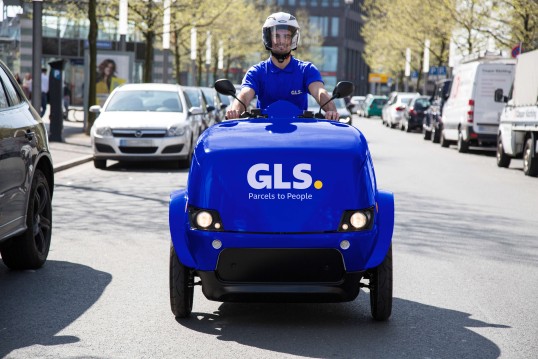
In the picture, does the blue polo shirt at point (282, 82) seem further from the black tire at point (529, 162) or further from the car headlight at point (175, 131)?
the black tire at point (529, 162)

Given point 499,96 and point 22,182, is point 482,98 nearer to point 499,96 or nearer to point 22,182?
point 499,96

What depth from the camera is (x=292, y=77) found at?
7559mm

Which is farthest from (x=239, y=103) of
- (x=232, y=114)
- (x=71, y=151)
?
(x=71, y=151)

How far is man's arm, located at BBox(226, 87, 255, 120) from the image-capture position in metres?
7.28

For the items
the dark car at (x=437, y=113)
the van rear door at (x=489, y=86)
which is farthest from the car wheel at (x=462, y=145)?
the dark car at (x=437, y=113)

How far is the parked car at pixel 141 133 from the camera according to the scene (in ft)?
62.0

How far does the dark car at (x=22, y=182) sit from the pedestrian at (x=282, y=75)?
62.8 inches

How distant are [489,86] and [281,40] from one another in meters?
20.0

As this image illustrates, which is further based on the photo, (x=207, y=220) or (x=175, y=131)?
(x=175, y=131)

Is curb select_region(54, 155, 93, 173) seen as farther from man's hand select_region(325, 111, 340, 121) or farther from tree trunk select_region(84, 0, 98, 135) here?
man's hand select_region(325, 111, 340, 121)

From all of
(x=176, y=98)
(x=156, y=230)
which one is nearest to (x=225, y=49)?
(x=176, y=98)

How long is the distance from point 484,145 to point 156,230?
67.0 ft

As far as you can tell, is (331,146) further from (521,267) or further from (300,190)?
(521,267)

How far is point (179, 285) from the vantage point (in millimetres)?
6215
